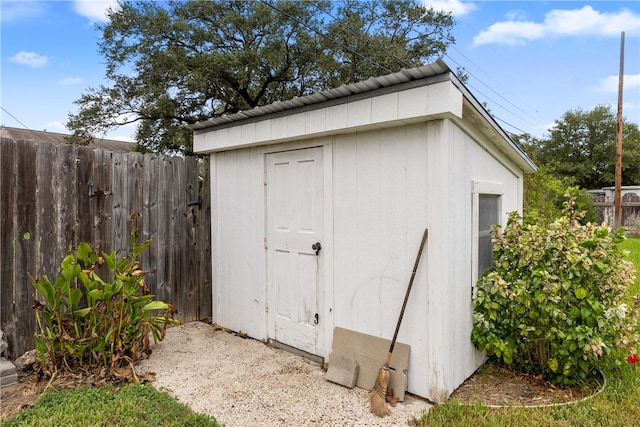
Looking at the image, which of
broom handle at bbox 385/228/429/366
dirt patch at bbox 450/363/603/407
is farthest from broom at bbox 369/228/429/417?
dirt patch at bbox 450/363/603/407

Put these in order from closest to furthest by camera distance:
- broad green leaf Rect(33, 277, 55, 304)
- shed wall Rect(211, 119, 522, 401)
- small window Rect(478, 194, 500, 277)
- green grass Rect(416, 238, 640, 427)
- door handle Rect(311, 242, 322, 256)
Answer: green grass Rect(416, 238, 640, 427)
shed wall Rect(211, 119, 522, 401)
broad green leaf Rect(33, 277, 55, 304)
small window Rect(478, 194, 500, 277)
door handle Rect(311, 242, 322, 256)

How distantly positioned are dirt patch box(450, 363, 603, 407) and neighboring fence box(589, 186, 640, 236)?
13288 millimetres

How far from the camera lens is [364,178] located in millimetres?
2941

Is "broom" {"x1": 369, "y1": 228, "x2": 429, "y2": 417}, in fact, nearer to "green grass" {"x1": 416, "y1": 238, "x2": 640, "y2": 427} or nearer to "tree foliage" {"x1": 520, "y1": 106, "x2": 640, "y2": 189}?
"green grass" {"x1": 416, "y1": 238, "x2": 640, "y2": 427}

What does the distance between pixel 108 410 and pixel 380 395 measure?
172 centimetres

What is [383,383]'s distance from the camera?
8.21ft

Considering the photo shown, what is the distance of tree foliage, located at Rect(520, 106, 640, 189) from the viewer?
24422 mm

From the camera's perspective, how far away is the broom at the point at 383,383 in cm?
242

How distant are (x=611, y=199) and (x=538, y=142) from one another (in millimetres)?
14057

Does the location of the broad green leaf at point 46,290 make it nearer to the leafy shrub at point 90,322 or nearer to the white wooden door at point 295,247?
the leafy shrub at point 90,322

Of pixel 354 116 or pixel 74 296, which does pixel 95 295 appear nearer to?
pixel 74 296

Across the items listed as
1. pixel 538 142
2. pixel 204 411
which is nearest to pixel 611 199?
pixel 538 142

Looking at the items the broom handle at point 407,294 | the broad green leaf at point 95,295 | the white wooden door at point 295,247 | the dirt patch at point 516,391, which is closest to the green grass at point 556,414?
the dirt patch at point 516,391

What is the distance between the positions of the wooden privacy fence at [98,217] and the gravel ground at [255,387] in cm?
83
